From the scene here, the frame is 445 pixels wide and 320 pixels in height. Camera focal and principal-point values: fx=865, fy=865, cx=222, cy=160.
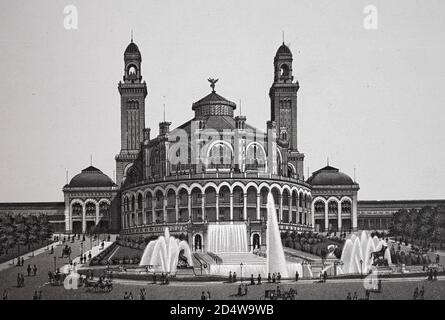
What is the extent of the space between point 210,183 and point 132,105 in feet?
96.8

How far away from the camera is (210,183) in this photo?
109375 millimetres

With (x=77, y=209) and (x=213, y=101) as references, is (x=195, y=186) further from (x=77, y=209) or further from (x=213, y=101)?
(x=77, y=209)

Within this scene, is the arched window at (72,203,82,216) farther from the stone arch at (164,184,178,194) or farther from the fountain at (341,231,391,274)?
the fountain at (341,231,391,274)

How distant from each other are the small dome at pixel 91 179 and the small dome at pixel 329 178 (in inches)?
1196

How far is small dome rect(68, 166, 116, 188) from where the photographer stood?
128 m

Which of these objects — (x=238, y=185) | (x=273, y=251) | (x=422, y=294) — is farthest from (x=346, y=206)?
(x=422, y=294)

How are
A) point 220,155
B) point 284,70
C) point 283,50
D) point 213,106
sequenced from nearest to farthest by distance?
point 220,155, point 213,106, point 283,50, point 284,70

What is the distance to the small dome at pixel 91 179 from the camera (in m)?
128

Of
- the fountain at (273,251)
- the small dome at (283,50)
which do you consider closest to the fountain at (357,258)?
the fountain at (273,251)

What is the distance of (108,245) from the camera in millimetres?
97500

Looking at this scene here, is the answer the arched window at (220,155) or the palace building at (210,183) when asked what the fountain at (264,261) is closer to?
the palace building at (210,183)

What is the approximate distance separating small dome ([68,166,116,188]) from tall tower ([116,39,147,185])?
417 cm

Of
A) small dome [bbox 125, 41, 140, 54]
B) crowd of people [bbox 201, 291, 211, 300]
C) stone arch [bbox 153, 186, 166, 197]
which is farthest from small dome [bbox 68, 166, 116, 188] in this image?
crowd of people [bbox 201, 291, 211, 300]
